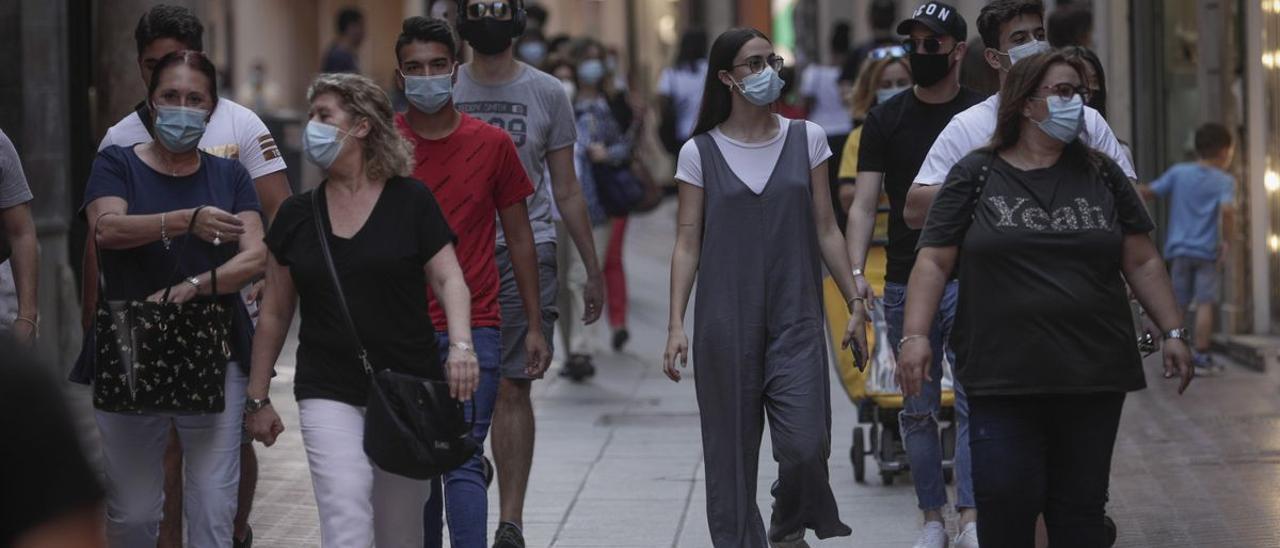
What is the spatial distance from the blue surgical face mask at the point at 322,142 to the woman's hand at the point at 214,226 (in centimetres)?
49

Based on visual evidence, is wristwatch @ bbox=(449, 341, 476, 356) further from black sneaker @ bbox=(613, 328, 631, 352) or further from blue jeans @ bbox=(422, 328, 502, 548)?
black sneaker @ bbox=(613, 328, 631, 352)

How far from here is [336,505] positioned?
525cm

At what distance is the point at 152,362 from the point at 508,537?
1679 millimetres

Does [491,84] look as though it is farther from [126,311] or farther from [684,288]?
[126,311]

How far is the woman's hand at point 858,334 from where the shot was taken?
21.4ft

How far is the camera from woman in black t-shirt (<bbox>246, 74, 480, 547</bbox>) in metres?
5.29

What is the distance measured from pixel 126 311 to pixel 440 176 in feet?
3.67

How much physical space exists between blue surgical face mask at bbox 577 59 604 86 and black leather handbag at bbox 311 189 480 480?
8208mm

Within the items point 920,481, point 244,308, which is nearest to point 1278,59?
point 920,481

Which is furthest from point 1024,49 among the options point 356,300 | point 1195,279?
point 1195,279

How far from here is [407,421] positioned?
520cm

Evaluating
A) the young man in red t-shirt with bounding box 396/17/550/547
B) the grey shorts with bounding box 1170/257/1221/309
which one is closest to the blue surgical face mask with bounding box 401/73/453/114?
the young man in red t-shirt with bounding box 396/17/550/547

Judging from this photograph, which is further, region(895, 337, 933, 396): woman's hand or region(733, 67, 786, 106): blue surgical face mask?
region(733, 67, 786, 106): blue surgical face mask

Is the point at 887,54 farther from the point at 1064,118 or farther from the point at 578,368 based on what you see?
the point at 578,368
